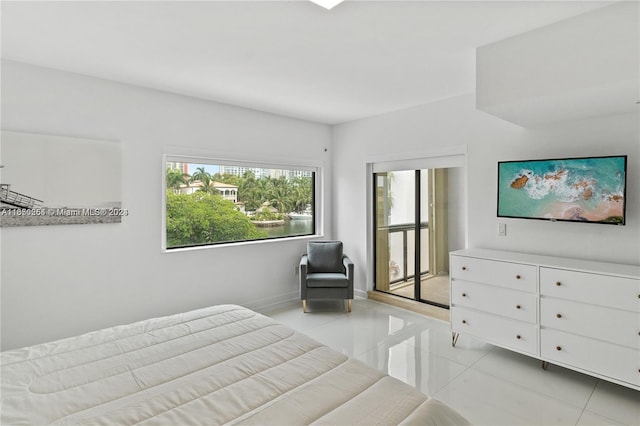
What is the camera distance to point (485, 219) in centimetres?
365

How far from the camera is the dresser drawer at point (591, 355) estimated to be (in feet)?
7.75

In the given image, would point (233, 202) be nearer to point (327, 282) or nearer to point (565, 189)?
point (327, 282)

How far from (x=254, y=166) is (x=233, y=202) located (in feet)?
1.81

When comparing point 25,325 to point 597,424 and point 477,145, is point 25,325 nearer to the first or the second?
point 597,424

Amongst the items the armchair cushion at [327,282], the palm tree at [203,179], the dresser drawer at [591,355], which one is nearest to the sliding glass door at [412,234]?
the armchair cushion at [327,282]

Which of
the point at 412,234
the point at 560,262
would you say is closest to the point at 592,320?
the point at 560,262

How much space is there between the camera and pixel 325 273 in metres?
4.60

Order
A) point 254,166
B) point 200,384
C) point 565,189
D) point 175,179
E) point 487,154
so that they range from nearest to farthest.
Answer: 1. point 200,384
2. point 565,189
3. point 487,154
4. point 175,179
5. point 254,166

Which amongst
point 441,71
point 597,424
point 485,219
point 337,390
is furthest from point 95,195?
point 597,424

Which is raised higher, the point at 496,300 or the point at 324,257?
the point at 324,257

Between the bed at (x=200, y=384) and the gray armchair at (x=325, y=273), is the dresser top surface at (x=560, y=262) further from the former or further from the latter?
the bed at (x=200, y=384)

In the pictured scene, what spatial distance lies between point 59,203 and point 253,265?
7.05 feet

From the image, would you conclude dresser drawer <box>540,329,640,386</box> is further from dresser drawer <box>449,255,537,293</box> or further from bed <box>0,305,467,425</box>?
bed <box>0,305,467,425</box>

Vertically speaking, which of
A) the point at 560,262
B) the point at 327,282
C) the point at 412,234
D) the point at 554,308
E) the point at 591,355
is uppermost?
the point at 412,234
